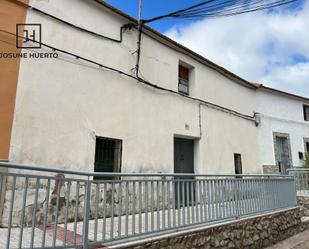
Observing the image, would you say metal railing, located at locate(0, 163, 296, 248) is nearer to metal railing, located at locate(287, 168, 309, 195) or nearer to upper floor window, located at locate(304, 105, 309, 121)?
metal railing, located at locate(287, 168, 309, 195)

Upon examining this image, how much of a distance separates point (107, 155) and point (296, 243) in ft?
17.5

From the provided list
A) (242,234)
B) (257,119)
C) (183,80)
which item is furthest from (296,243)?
(257,119)

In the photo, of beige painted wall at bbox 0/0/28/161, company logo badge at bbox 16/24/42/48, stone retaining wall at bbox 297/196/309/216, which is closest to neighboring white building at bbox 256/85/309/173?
stone retaining wall at bbox 297/196/309/216

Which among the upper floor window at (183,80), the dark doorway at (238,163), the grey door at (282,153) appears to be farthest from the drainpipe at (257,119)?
the upper floor window at (183,80)

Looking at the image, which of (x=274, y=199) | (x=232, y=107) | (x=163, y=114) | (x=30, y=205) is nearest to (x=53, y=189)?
(x=30, y=205)

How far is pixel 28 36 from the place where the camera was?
5.14 m

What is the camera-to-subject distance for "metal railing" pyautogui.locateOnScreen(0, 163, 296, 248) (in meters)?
3.28

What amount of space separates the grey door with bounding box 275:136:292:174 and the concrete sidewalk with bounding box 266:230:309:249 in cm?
489

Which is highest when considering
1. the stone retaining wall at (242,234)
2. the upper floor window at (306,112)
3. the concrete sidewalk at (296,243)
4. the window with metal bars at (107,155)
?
the upper floor window at (306,112)

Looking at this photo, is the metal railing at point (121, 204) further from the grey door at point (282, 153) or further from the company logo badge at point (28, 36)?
the grey door at point (282, 153)

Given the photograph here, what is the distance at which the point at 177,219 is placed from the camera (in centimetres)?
430

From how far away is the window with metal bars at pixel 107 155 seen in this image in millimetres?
5957

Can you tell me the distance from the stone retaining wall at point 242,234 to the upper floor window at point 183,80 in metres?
4.57

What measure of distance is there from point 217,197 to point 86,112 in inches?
133
